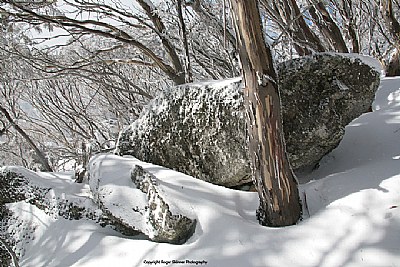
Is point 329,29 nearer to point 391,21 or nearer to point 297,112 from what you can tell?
point 391,21

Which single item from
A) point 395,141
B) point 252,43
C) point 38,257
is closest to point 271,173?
point 252,43

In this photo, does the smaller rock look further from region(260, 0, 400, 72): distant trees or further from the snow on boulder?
region(260, 0, 400, 72): distant trees

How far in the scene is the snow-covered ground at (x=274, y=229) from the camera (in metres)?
1.82

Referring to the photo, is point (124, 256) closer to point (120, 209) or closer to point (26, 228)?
point (120, 209)

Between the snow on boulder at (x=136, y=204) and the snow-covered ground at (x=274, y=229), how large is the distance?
0.19 feet

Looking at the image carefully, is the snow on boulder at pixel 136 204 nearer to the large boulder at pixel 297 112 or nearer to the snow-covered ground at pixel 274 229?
the snow-covered ground at pixel 274 229

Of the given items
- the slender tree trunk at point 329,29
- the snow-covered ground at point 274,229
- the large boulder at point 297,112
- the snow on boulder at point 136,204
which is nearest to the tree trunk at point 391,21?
the slender tree trunk at point 329,29

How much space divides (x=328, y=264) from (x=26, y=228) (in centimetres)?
295

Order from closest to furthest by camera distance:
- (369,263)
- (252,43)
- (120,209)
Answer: (369,263), (252,43), (120,209)

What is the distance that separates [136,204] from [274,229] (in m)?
1.23

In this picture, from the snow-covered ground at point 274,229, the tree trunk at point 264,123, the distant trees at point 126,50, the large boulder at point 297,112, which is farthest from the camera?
the distant trees at point 126,50

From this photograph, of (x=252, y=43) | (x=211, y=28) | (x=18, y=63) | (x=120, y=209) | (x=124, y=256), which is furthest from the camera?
(x=18, y=63)

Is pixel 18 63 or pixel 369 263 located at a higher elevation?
pixel 18 63

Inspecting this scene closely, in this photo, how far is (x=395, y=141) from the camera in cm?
283
